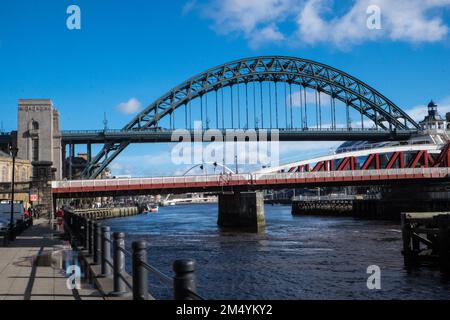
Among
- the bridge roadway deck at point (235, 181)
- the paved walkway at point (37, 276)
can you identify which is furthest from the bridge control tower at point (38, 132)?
the paved walkway at point (37, 276)

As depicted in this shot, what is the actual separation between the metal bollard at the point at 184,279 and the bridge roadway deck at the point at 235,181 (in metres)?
64.0

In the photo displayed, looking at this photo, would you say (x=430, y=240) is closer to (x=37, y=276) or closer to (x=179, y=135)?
(x=37, y=276)

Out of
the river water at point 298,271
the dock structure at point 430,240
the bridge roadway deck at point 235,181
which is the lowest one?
the river water at point 298,271

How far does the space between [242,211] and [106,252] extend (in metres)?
59.8

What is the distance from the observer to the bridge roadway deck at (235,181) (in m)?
70.2

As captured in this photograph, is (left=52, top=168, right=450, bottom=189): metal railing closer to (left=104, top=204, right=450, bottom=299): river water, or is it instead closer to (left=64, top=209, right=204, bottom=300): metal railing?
(left=104, top=204, right=450, bottom=299): river water

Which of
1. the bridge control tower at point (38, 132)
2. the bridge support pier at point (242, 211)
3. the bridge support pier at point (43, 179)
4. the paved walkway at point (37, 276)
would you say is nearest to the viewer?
the paved walkway at point (37, 276)

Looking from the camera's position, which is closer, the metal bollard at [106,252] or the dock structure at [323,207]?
the metal bollard at [106,252]

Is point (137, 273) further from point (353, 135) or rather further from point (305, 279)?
point (353, 135)

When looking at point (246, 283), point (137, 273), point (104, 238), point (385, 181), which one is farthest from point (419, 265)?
point (385, 181)

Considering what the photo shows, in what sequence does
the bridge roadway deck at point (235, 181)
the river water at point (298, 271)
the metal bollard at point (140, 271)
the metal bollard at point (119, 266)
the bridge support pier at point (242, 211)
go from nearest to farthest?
the metal bollard at point (140, 271) < the metal bollard at point (119, 266) < the river water at point (298, 271) < the bridge support pier at point (242, 211) < the bridge roadway deck at point (235, 181)

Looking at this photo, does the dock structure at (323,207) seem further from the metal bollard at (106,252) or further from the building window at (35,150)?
the metal bollard at (106,252)

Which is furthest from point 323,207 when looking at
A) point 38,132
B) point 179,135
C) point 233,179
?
point 38,132
